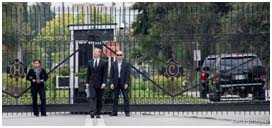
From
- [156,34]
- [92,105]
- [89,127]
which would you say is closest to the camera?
[89,127]

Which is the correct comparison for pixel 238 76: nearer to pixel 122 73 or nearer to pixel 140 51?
pixel 140 51

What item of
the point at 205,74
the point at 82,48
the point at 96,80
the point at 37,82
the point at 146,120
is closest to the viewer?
the point at 146,120

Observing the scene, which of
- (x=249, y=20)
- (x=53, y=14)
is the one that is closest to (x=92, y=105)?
(x=53, y=14)

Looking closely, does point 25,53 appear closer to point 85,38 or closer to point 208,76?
point 85,38

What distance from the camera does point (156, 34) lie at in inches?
837

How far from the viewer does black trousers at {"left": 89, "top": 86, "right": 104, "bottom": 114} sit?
20031mm

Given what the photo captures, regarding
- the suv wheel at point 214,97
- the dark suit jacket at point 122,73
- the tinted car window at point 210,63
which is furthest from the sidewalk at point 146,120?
the tinted car window at point 210,63

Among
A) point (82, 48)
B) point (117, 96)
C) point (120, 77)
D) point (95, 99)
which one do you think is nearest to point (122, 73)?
point (120, 77)

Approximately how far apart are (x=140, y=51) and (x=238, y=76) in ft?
8.54

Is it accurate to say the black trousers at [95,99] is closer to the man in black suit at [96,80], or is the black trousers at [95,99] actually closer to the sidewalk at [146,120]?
the man in black suit at [96,80]

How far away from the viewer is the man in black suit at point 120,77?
20469 mm

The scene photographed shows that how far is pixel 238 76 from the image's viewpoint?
2203cm

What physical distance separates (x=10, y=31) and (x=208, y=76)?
5047mm

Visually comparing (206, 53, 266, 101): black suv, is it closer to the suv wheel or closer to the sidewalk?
the suv wheel
